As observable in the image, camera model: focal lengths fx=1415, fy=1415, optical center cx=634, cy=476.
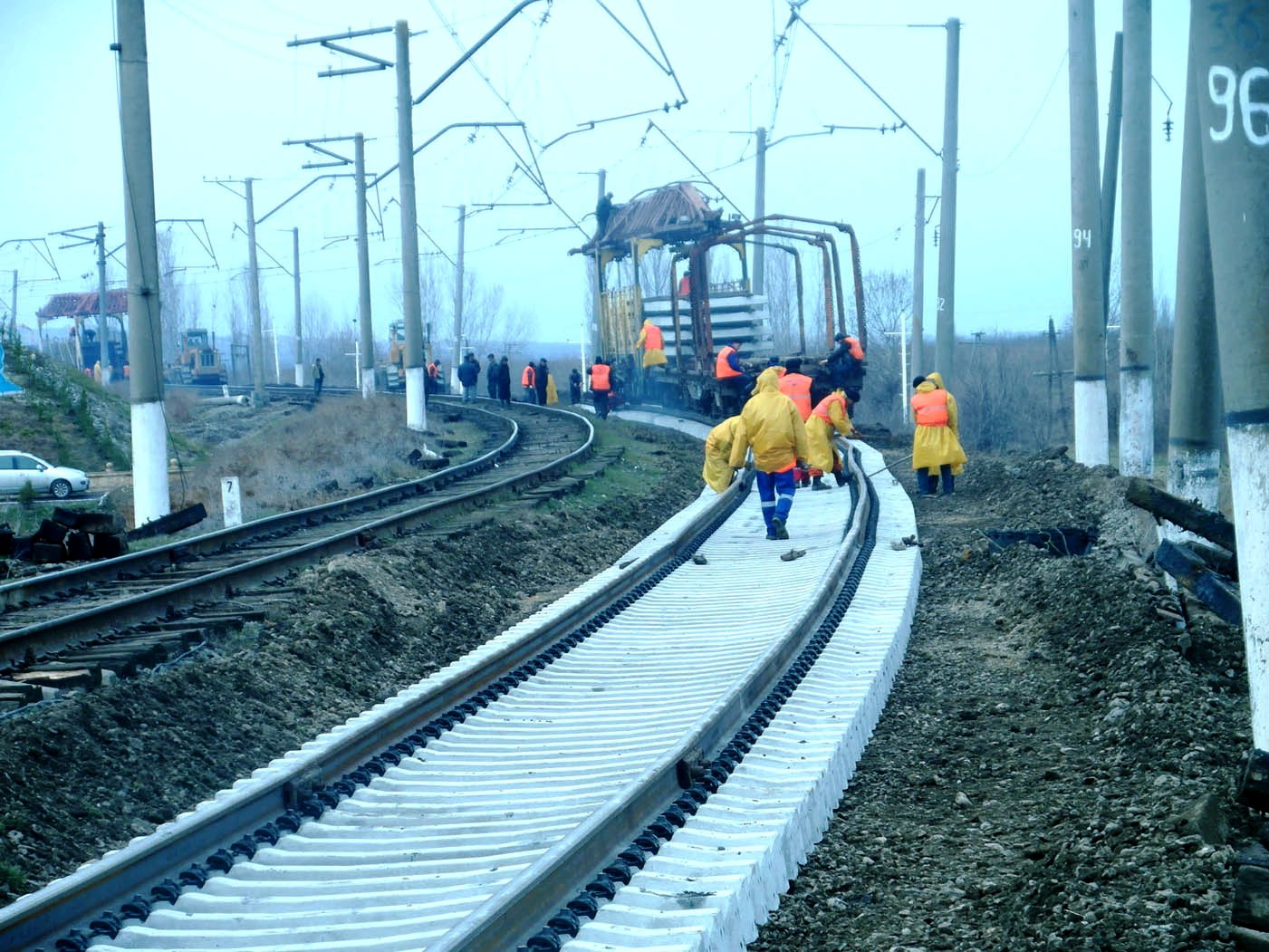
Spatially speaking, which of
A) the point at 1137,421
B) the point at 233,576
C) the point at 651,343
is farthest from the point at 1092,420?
the point at 651,343

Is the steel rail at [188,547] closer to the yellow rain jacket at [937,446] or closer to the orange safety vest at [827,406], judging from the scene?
the orange safety vest at [827,406]

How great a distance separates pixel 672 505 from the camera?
17.5 m

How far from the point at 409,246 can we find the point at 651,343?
18.0 feet

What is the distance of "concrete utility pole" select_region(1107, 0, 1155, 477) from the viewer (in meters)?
15.5

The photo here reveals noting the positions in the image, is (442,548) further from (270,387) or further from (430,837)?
(270,387)

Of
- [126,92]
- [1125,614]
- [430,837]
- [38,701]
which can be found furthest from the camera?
[126,92]

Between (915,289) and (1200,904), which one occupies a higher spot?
(915,289)

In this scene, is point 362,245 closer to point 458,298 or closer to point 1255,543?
point 458,298

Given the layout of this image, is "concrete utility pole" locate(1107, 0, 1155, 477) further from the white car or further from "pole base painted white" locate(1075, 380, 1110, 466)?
the white car

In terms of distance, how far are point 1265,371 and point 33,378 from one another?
30230 millimetres

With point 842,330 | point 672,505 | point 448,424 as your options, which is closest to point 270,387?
point 448,424

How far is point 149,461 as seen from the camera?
15.1 metres

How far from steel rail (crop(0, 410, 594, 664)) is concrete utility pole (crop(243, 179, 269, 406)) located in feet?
96.5

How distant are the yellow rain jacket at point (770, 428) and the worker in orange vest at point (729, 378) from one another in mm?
9452
